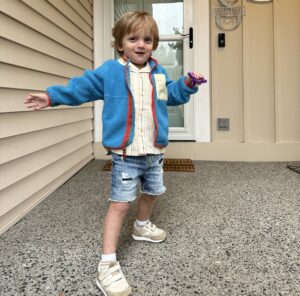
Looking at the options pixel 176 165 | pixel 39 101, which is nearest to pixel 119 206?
pixel 39 101

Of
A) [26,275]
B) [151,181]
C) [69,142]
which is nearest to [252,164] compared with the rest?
[69,142]

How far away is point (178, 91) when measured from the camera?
1186mm

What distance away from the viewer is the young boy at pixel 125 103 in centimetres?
106

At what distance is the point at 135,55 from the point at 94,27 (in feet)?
6.98

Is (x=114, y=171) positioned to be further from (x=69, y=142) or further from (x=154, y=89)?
(x=69, y=142)

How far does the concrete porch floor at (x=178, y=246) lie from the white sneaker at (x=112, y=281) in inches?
1.4

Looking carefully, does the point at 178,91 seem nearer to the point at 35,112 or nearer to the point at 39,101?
the point at 39,101

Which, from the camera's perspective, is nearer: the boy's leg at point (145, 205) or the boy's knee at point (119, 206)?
the boy's knee at point (119, 206)

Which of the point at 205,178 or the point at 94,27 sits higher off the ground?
the point at 94,27

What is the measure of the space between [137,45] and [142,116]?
247mm

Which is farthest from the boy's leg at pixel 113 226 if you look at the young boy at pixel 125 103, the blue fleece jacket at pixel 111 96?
the blue fleece jacket at pixel 111 96

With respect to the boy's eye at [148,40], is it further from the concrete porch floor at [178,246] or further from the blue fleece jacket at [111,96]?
the concrete porch floor at [178,246]

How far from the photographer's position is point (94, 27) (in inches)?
118

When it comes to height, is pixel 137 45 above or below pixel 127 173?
above
